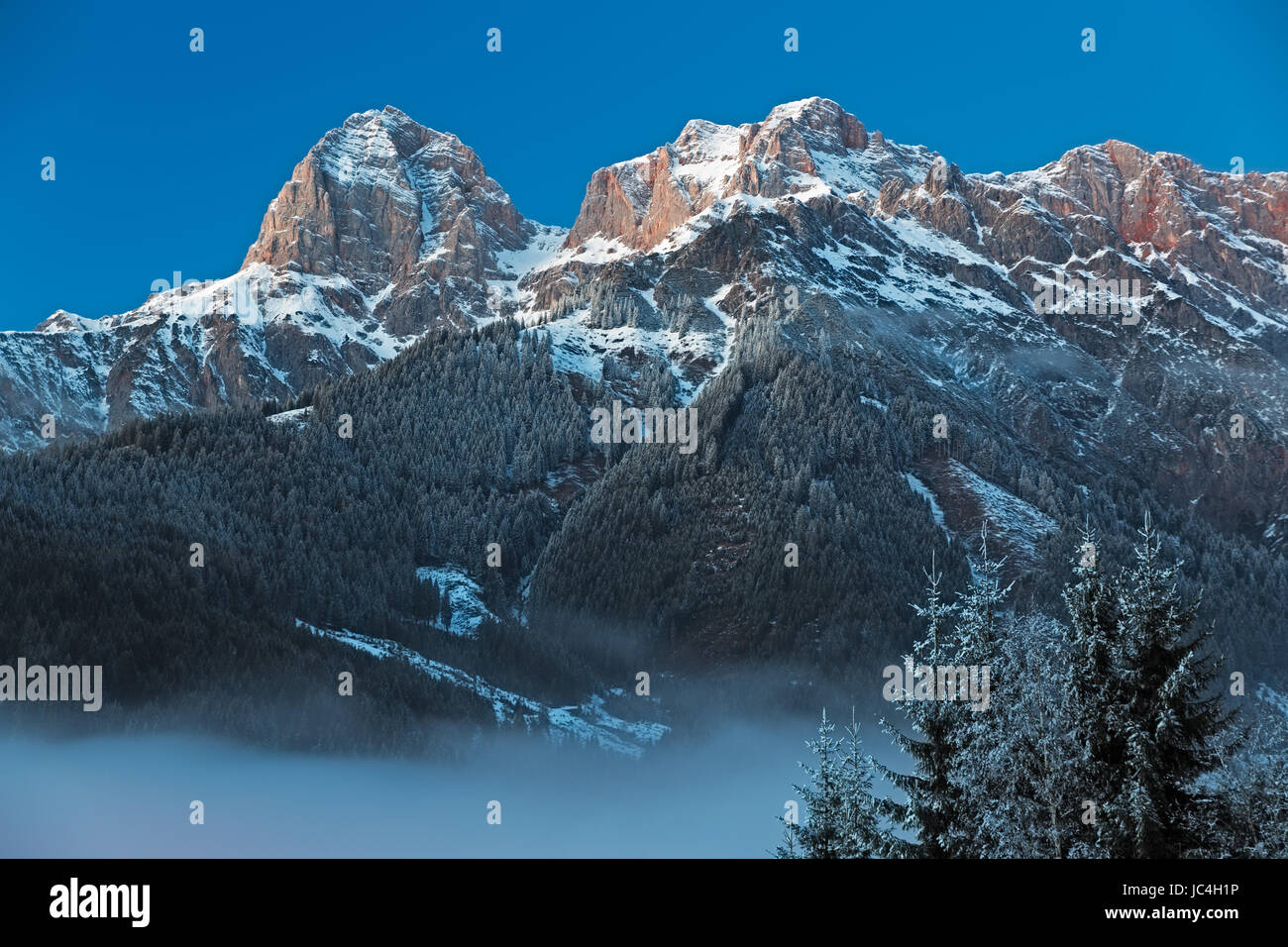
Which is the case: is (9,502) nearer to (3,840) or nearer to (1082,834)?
(3,840)

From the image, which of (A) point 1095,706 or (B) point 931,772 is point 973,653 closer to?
(A) point 1095,706

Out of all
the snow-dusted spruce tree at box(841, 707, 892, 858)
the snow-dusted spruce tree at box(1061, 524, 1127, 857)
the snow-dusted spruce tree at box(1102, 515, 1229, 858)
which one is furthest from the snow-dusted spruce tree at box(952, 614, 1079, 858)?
the snow-dusted spruce tree at box(841, 707, 892, 858)

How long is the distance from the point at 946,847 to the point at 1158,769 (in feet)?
20.6

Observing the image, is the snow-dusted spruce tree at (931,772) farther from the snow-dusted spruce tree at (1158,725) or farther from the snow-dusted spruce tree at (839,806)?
the snow-dusted spruce tree at (1158,725)

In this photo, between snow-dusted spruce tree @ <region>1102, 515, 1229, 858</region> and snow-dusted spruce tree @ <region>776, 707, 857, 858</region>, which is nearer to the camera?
snow-dusted spruce tree @ <region>1102, 515, 1229, 858</region>

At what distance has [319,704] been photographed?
176m

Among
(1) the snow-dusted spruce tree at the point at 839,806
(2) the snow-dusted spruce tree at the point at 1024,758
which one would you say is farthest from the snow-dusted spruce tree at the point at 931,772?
(2) the snow-dusted spruce tree at the point at 1024,758

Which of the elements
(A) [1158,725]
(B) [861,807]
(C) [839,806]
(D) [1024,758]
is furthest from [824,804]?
(A) [1158,725]

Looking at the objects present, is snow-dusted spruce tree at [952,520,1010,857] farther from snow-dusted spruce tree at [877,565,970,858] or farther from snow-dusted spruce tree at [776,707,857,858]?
snow-dusted spruce tree at [776,707,857,858]

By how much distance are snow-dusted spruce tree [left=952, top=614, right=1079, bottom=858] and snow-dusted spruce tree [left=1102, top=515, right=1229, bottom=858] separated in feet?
4.20

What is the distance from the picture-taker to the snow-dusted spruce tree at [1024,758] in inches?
1135

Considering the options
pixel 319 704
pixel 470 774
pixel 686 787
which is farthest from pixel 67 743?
pixel 686 787

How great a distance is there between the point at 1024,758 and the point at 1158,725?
3.20 m

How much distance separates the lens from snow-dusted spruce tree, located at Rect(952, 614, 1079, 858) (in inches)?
1135
